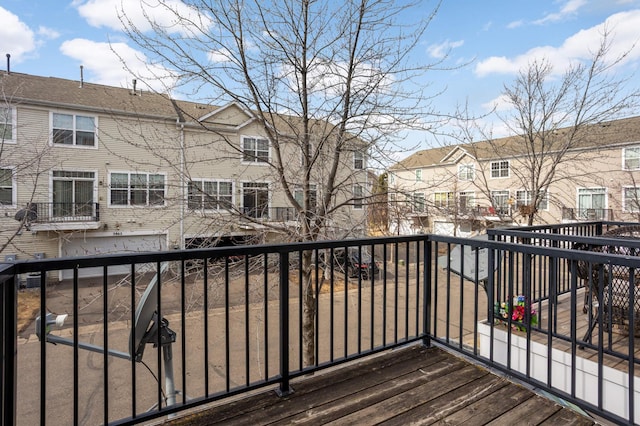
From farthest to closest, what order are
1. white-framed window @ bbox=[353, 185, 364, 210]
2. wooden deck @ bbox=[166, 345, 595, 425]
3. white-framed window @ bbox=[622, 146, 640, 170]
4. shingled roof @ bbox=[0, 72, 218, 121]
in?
white-framed window @ bbox=[622, 146, 640, 170]
shingled roof @ bbox=[0, 72, 218, 121]
white-framed window @ bbox=[353, 185, 364, 210]
wooden deck @ bbox=[166, 345, 595, 425]

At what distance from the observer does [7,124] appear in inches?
318

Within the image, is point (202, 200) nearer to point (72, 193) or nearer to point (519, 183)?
point (72, 193)

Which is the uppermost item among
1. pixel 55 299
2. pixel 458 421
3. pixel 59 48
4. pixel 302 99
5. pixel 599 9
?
pixel 599 9

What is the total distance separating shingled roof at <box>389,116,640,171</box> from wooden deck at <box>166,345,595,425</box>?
145 inches

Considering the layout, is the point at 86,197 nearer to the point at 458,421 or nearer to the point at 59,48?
the point at 59,48

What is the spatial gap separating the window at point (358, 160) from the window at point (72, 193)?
11.0 metres

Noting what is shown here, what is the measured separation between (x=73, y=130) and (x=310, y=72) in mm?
11724

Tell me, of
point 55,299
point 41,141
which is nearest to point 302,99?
point 41,141

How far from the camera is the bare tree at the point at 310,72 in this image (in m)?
4.80

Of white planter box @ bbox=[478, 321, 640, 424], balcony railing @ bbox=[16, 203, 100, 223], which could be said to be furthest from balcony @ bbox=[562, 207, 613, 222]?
balcony railing @ bbox=[16, 203, 100, 223]

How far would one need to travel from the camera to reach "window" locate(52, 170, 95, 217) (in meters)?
12.0

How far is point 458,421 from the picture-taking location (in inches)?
71.4

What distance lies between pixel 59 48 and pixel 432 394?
9.61m

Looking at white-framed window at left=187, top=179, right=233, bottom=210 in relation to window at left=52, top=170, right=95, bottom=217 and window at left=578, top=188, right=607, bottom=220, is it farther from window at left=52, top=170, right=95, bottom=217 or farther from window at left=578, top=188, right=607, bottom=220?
window at left=578, top=188, right=607, bottom=220
